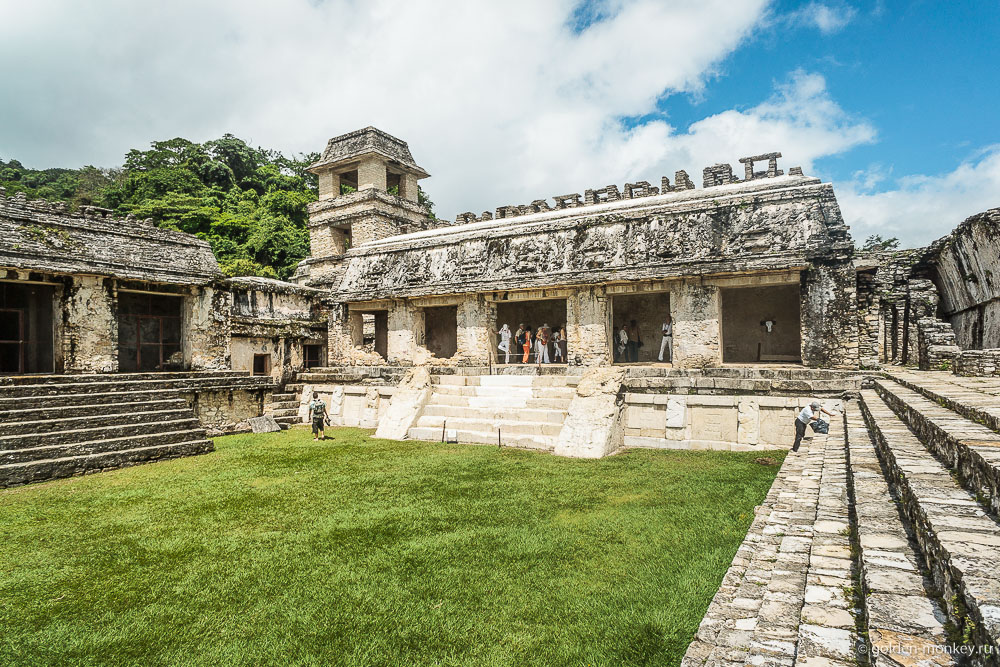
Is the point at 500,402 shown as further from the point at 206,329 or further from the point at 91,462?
the point at 206,329

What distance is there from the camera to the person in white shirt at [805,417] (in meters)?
7.21

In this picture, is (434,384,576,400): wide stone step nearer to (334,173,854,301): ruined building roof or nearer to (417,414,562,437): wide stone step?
(417,414,562,437): wide stone step

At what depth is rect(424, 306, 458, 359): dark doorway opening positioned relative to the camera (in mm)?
17844

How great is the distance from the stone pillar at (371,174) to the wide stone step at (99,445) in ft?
55.6

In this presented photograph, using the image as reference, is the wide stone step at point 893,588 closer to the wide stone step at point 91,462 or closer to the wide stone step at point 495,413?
the wide stone step at point 495,413

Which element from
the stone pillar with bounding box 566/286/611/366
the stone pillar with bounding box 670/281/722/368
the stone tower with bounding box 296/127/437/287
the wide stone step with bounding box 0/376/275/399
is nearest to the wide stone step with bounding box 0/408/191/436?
the wide stone step with bounding box 0/376/275/399

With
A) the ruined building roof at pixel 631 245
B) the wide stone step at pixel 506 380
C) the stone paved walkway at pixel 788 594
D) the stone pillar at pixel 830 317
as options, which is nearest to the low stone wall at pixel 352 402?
the wide stone step at pixel 506 380

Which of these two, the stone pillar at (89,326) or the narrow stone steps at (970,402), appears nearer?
the narrow stone steps at (970,402)

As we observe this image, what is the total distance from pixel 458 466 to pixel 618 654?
4659 millimetres

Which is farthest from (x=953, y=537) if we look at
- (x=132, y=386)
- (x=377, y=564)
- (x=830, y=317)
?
(x=132, y=386)

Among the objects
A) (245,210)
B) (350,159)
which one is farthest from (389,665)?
(245,210)

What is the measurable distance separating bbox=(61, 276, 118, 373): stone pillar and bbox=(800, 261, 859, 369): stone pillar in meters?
14.2

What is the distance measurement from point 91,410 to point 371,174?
689 inches

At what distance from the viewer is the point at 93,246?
1170 centimetres
